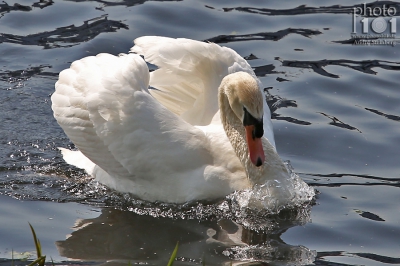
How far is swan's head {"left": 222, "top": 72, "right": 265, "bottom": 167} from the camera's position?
268 inches

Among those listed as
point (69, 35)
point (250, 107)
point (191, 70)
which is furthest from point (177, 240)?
point (69, 35)

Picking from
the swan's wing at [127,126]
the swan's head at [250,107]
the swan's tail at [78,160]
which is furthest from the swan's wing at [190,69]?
the swan's tail at [78,160]

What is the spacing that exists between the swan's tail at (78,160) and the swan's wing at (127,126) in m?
0.61

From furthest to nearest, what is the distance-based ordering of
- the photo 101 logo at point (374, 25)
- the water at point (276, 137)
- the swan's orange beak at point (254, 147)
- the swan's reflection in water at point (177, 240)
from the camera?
the photo 101 logo at point (374, 25) < the swan's orange beak at point (254, 147) < the water at point (276, 137) < the swan's reflection in water at point (177, 240)

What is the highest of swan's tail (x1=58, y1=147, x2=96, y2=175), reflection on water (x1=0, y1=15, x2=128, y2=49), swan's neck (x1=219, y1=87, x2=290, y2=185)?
reflection on water (x1=0, y1=15, x2=128, y2=49)

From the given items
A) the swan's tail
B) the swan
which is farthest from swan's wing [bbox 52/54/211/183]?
the swan's tail

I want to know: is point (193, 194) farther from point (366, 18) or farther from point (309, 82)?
point (366, 18)

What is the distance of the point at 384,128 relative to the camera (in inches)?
362

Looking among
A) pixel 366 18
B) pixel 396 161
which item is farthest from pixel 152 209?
pixel 366 18

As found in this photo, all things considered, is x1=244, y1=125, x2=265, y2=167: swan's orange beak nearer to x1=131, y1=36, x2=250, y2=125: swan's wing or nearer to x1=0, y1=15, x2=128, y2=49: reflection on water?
x1=131, y1=36, x2=250, y2=125: swan's wing

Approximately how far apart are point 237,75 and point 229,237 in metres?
1.52

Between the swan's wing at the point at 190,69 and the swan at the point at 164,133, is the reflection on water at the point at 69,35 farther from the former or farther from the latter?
the swan at the point at 164,133

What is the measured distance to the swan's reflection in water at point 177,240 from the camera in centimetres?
629

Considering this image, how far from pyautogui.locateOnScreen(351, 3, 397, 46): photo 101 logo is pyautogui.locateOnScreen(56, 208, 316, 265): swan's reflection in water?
5.49 m
